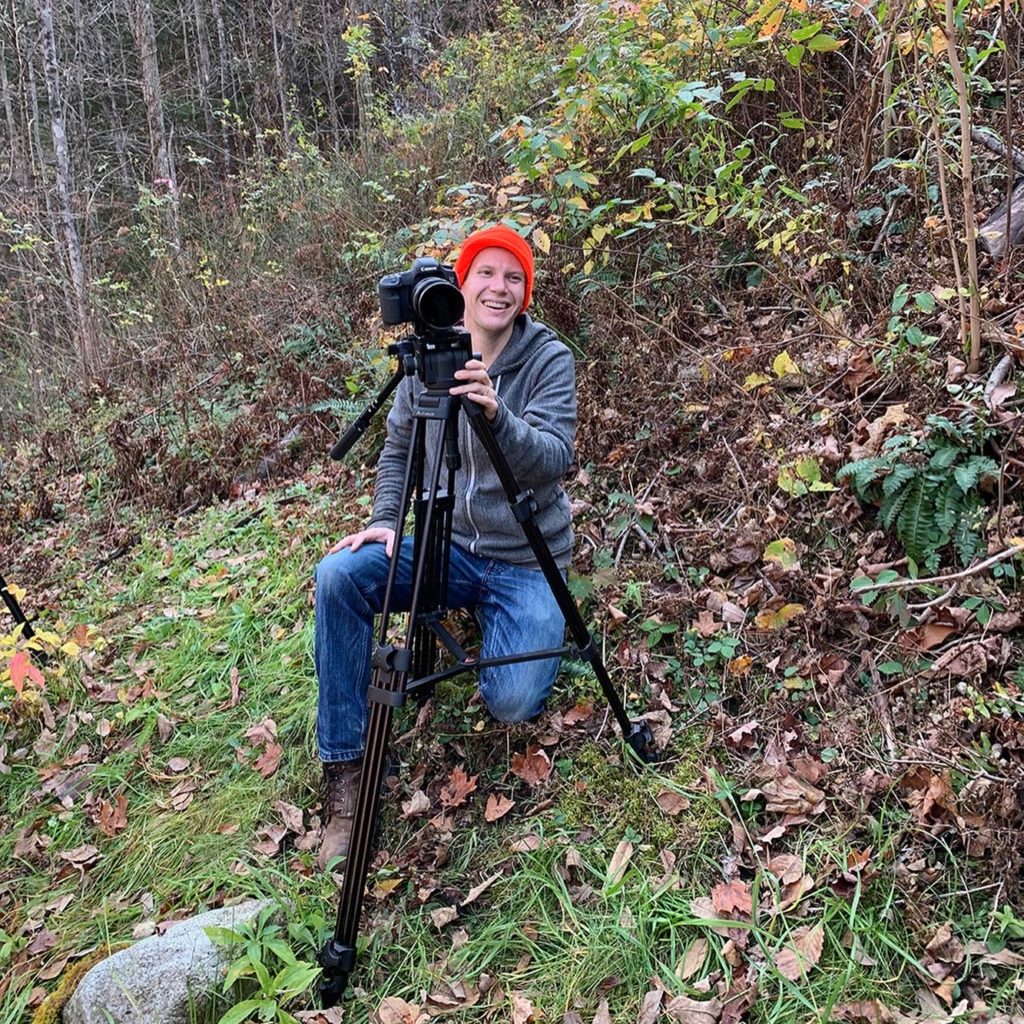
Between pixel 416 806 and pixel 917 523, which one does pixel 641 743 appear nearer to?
pixel 416 806

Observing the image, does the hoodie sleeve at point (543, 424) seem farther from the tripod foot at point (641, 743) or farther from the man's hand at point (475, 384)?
the tripod foot at point (641, 743)

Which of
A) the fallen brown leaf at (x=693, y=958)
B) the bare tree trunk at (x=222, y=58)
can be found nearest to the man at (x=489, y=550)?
the fallen brown leaf at (x=693, y=958)

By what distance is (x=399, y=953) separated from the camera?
6.84 ft

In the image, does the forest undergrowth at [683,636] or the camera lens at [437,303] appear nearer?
the camera lens at [437,303]

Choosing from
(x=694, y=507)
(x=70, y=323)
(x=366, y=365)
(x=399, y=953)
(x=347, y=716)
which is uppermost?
(x=70, y=323)

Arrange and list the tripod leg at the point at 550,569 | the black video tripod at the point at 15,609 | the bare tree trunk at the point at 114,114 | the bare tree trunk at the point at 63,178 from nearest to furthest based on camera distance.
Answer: the tripod leg at the point at 550,569 → the black video tripod at the point at 15,609 → the bare tree trunk at the point at 63,178 → the bare tree trunk at the point at 114,114

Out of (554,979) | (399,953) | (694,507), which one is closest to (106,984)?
(399,953)

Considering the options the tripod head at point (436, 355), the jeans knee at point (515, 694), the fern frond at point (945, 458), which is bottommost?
the jeans knee at point (515, 694)

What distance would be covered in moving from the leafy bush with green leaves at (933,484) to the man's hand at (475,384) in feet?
4.68

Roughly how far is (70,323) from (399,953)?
7.35 metres

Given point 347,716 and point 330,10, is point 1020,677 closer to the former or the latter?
point 347,716

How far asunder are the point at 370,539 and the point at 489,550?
423mm

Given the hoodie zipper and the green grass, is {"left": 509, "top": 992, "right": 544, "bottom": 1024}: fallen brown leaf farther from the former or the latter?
the hoodie zipper

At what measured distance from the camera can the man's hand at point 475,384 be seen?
1904 millimetres
